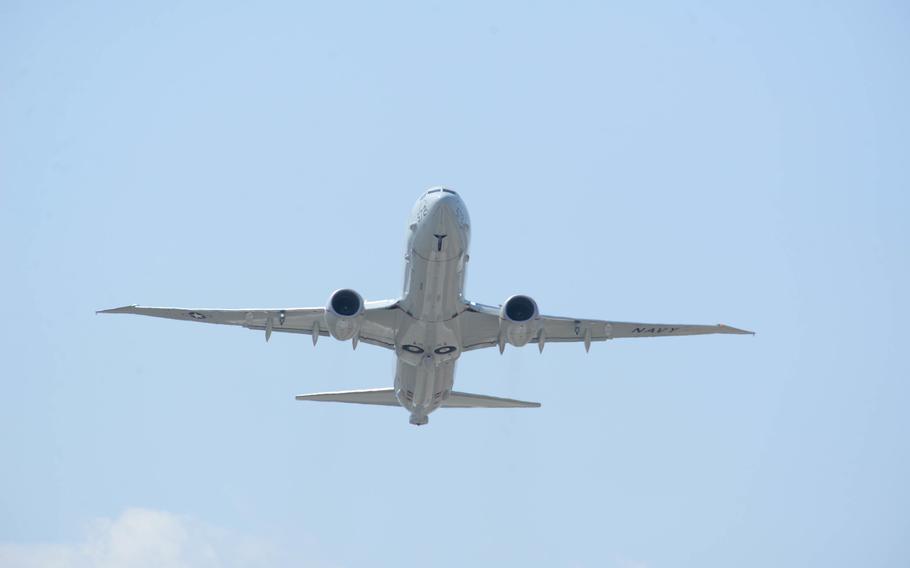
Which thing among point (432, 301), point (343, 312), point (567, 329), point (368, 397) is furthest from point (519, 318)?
point (368, 397)

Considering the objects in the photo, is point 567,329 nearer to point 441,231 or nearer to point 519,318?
point 519,318

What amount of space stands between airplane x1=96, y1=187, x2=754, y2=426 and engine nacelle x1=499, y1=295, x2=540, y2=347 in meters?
0.03

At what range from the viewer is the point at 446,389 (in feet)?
158

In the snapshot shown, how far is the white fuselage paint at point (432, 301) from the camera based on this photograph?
137 ft

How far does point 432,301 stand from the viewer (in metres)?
43.8

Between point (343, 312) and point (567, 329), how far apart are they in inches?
367

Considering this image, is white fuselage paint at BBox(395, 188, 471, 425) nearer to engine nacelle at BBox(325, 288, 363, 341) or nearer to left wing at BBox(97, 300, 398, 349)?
left wing at BBox(97, 300, 398, 349)

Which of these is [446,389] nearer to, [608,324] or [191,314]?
[608,324]

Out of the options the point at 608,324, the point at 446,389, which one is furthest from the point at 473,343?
the point at 608,324

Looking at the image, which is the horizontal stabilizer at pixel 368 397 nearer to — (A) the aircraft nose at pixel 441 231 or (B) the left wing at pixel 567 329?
(B) the left wing at pixel 567 329

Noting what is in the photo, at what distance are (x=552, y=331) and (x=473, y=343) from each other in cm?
303

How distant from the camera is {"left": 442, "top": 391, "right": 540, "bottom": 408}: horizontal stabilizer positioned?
49125 millimetres

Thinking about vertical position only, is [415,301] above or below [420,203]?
below

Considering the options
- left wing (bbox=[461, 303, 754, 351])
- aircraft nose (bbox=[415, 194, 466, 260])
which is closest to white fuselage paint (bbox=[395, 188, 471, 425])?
aircraft nose (bbox=[415, 194, 466, 260])
